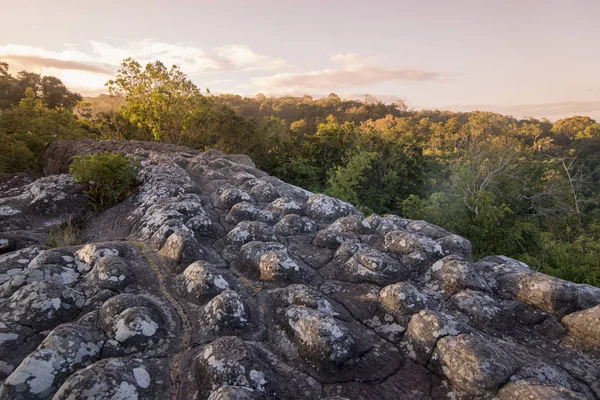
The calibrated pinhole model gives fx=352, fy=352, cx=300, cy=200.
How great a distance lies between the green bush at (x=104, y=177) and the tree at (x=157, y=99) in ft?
25.3

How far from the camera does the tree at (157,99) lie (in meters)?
13.9

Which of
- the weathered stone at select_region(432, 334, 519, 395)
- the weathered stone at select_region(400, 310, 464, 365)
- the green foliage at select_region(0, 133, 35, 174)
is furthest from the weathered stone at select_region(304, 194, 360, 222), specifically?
the green foliage at select_region(0, 133, 35, 174)

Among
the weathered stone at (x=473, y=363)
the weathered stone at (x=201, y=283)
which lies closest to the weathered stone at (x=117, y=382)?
the weathered stone at (x=201, y=283)

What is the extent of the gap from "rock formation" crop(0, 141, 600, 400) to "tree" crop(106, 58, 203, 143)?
9434 mm

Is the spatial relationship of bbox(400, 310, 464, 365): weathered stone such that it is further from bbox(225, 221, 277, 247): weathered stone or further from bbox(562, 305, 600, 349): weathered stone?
bbox(225, 221, 277, 247): weathered stone

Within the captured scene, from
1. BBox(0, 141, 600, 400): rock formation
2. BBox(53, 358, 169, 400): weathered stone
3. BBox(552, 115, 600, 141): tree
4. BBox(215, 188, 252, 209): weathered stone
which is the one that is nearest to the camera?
BBox(53, 358, 169, 400): weathered stone

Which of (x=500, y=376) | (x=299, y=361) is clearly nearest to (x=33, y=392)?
(x=299, y=361)

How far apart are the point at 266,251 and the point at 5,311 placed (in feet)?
8.09

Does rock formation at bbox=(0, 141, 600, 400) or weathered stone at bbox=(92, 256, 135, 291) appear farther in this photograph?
weathered stone at bbox=(92, 256, 135, 291)

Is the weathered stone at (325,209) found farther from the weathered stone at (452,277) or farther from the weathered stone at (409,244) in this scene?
the weathered stone at (452,277)

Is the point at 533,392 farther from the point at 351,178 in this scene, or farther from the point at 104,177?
the point at 351,178

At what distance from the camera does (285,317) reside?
10.6ft

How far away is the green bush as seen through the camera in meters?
6.40

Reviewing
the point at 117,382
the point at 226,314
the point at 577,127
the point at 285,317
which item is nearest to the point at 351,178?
the point at 285,317
